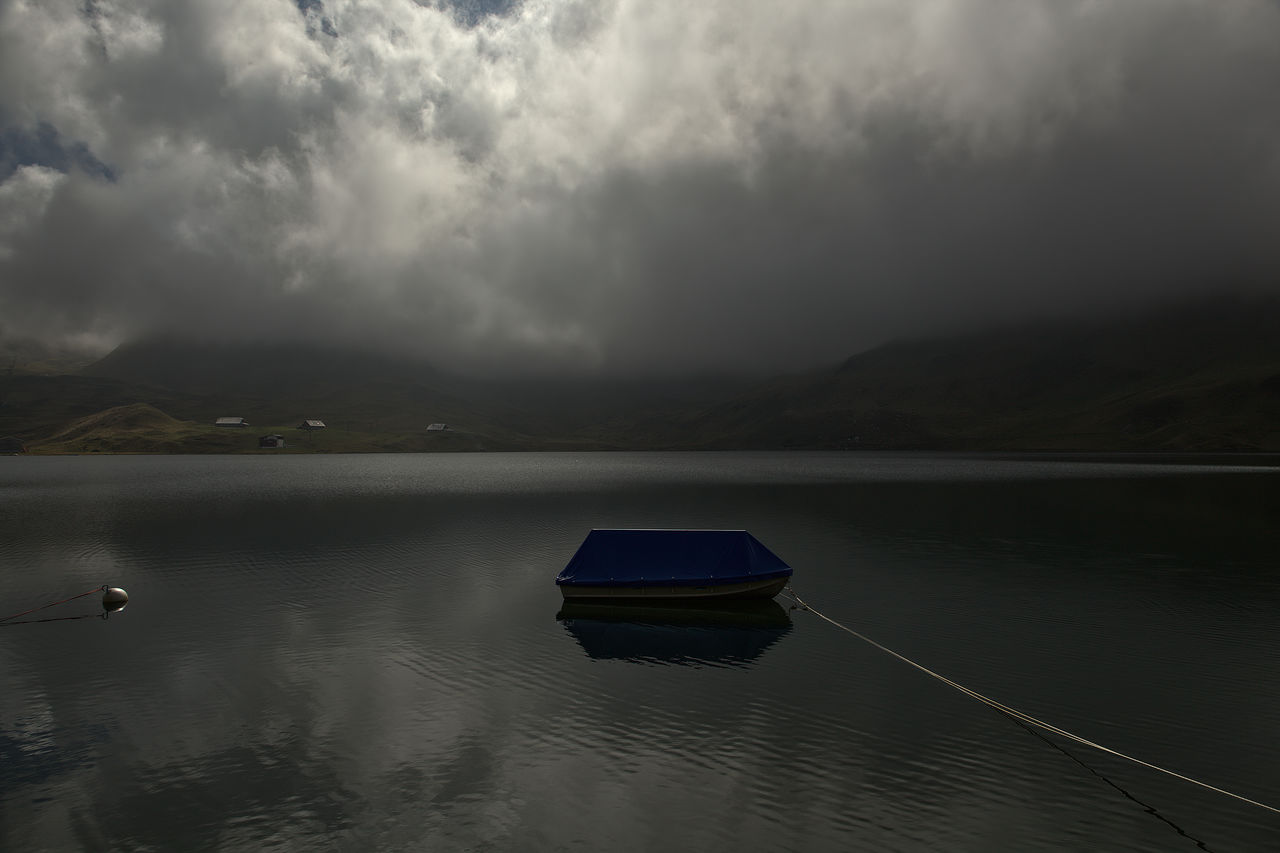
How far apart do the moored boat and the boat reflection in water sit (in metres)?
0.97

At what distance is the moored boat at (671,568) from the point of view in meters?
44.8

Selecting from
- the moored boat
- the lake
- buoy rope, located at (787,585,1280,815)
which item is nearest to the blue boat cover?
the moored boat

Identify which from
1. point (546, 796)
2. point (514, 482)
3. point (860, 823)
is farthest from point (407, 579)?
point (514, 482)

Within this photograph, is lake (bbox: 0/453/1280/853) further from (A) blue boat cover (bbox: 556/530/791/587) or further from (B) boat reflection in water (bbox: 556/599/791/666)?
(A) blue boat cover (bbox: 556/530/791/587)

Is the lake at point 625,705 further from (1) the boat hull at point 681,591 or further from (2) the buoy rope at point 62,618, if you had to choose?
(1) the boat hull at point 681,591

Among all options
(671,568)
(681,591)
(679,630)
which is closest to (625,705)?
Result: (679,630)

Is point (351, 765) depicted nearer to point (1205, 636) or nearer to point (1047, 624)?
point (1047, 624)

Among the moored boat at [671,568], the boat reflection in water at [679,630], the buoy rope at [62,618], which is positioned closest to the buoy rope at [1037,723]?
the boat reflection in water at [679,630]

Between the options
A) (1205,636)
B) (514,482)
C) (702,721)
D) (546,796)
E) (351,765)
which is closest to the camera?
(546,796)

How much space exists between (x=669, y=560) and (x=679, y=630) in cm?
630

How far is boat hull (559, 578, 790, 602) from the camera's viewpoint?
147ft

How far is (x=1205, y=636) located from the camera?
37.2 metres

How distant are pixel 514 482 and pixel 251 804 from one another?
469ft

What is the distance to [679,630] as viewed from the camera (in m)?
40.9
